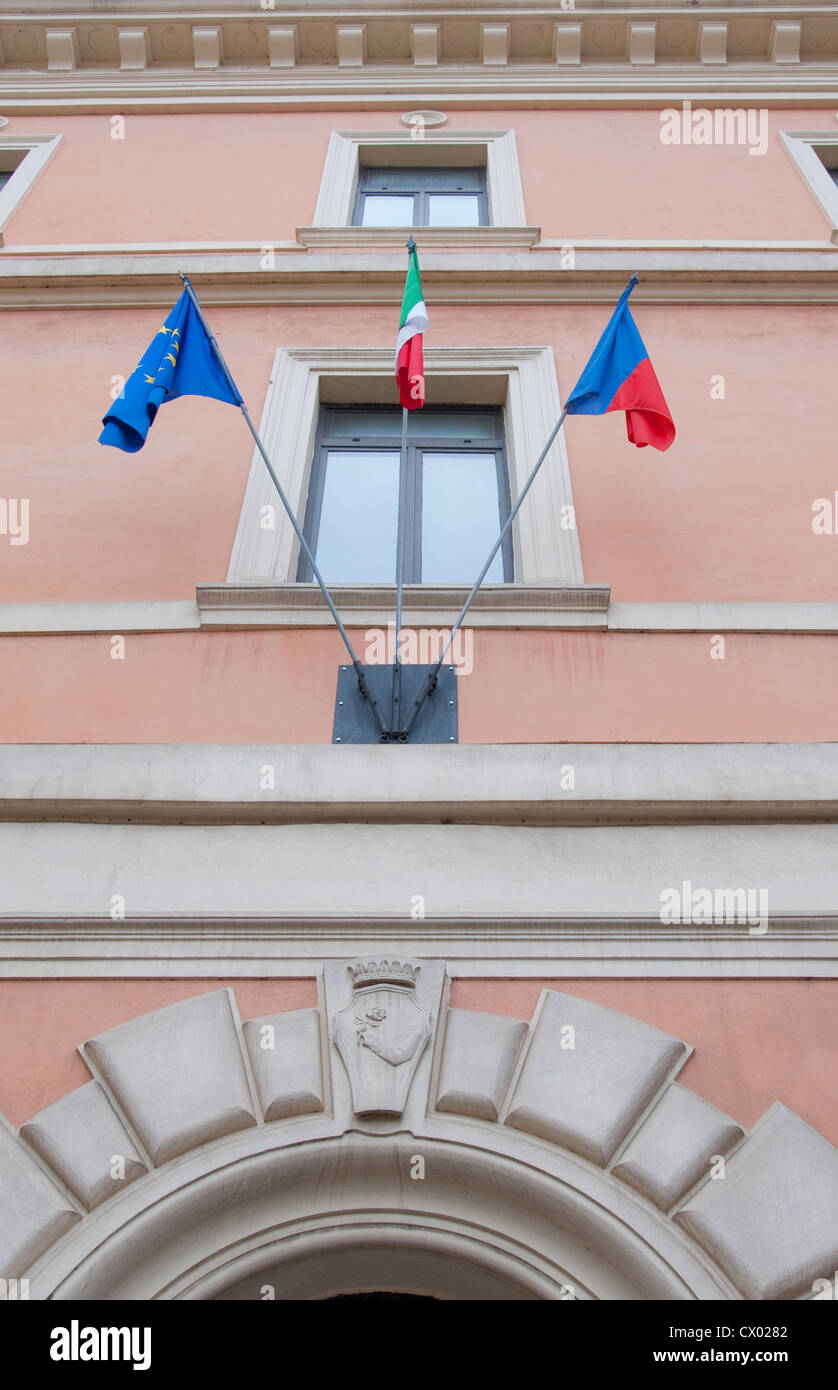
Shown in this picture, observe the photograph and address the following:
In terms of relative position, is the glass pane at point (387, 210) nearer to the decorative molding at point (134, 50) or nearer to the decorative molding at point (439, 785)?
the decorative molding at point (134, 50)

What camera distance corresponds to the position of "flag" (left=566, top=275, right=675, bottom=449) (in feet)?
19.7

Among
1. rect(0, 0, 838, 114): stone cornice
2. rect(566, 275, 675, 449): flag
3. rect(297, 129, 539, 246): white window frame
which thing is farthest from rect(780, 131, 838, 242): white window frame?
rect(566, 275, 675, 449): flag

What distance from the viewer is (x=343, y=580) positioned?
656cm

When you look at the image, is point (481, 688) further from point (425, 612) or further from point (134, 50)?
point (134, 50)

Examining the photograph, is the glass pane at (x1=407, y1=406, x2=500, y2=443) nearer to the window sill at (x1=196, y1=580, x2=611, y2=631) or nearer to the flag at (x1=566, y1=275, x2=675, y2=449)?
the flag at (x1=566, y1=275, x2=675, y2=449)

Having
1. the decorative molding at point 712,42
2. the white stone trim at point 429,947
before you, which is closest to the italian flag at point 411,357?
the white stone trim at point 429,947

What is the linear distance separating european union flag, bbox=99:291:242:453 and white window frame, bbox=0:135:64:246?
367 centimetres

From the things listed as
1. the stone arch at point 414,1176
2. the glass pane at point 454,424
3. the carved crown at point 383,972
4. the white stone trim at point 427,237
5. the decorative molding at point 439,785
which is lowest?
the stone arch at point 414,1176

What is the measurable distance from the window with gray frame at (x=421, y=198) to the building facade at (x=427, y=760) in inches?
4.5

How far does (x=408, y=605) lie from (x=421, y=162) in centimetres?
633

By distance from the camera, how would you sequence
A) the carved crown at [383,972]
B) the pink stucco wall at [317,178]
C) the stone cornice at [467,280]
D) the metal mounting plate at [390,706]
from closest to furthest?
the carved crown at [383,972]
the metal mounting plate at [390,706]
the stone cornice at [467,280]
the pink stucco wall at [317,178]

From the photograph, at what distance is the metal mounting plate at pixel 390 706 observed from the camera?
5.29m
